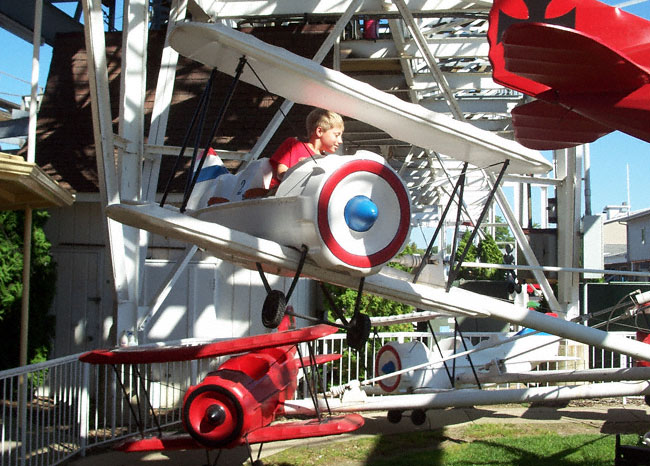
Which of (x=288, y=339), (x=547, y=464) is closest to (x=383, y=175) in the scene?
(x=288, y=339)

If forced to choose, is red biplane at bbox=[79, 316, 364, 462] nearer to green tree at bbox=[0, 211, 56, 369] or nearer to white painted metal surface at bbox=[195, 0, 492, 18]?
green tree at bbox=[0, 211, 56, 369]

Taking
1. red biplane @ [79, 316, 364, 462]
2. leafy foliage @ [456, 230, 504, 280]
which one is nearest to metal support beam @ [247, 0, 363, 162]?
red biplane @ [79, 316, 364, 462]

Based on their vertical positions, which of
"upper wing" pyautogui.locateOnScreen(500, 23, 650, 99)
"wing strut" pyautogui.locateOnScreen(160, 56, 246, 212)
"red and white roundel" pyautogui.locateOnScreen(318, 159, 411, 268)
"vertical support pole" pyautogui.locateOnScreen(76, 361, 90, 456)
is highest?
"upper wing" pyautogui.locateOnScreen(500, 23, 650, 99)

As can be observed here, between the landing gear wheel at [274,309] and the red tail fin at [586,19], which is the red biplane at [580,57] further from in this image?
the landing gear wheel at [274,309]

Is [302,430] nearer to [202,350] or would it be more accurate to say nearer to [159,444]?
[202,350]

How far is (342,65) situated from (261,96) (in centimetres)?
186

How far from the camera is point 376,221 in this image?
414cm

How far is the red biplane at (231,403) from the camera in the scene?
5.36 meters

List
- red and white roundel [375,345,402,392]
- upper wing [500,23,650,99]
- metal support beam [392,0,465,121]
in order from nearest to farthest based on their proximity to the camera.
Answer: upper wing [500,23,650,99], red and white roundel [375,345,402,392], metal support beam [392,0,465,121]

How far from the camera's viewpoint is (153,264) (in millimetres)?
9984

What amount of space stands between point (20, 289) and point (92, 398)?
6.21 ft

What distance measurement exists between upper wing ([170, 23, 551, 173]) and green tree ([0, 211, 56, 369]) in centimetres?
632

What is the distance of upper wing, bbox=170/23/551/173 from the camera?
13.3ft

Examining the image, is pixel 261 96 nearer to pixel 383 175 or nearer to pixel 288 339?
pixel 288 339
